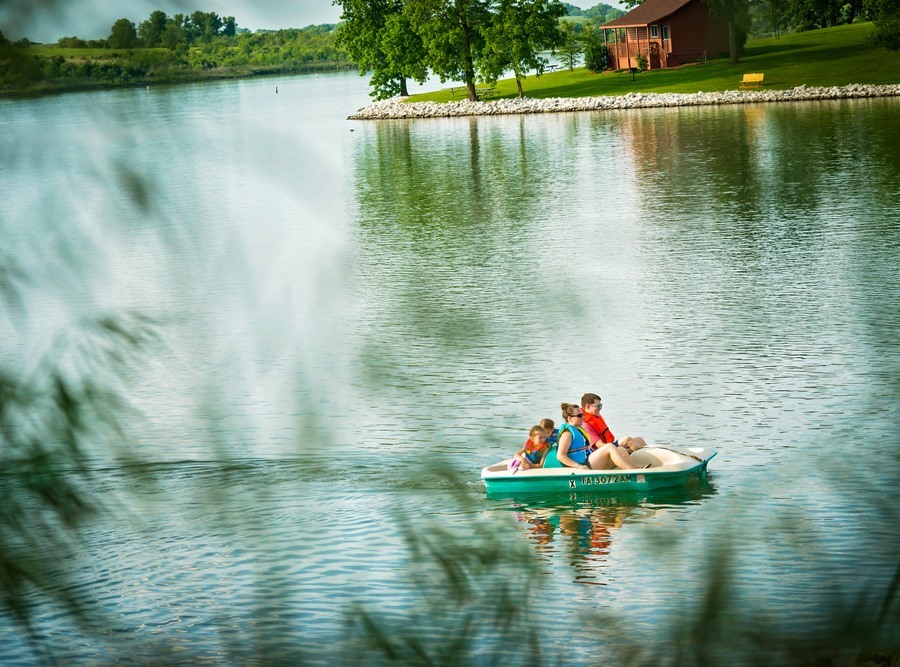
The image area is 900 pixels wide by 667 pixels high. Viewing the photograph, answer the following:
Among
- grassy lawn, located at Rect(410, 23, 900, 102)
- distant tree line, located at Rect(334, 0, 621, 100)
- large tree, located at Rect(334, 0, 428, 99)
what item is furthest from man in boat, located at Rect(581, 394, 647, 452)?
distant tree line, located at Rect(334, 0, 621, 100)

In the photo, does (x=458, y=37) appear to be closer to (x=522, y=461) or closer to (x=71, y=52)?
(x=522, y=461)

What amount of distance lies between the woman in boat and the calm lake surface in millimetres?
481

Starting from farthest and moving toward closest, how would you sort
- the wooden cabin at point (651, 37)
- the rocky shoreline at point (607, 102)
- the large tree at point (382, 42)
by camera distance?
the wooden cabin at point (651, 37) < the rocky shoreline at point (607, 102) < the large tree at point (382, 42)

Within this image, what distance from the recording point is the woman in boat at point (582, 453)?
1325 centimetres

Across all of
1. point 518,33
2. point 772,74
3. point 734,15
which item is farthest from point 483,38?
point 734,15

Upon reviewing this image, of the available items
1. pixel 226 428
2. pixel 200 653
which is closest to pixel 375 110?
pixel 200 653

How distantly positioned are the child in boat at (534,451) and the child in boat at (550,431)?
0.04 meters

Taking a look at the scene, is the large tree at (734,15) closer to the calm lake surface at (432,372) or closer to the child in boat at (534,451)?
the calm lake surface at (432,372)

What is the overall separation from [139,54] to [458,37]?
7145cm

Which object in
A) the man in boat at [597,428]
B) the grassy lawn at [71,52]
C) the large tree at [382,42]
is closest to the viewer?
the grassy lawn at [71,52]

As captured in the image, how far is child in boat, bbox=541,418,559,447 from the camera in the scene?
43.3 ft

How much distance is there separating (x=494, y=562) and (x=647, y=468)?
11.5 meters

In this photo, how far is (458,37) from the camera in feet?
233

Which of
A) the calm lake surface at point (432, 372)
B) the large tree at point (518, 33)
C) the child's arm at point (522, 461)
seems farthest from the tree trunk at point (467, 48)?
the child's arm at point (522, 461)
